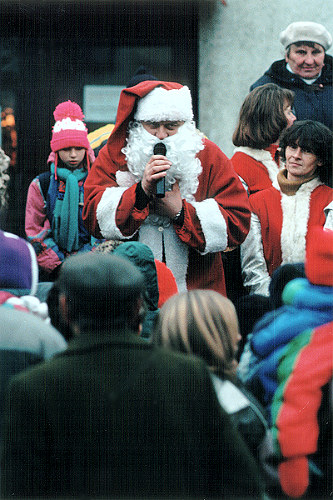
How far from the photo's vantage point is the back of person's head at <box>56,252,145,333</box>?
5.80ft

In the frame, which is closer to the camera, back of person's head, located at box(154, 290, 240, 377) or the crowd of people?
the crowd of people

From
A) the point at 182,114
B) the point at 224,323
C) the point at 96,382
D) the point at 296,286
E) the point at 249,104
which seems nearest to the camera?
the point at 96,382

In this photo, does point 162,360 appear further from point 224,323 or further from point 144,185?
point 144,185

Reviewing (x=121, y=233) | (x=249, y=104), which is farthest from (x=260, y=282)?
(x=249, y=104)

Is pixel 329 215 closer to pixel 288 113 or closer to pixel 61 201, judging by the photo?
pixel 288 113

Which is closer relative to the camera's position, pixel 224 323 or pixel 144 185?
pixel 224 323

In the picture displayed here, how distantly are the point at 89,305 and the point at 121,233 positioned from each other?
1667 mm

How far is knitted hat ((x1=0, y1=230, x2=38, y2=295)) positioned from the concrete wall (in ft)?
12.0

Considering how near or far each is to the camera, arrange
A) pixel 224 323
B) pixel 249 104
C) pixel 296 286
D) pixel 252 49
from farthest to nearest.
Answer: pixel 252 49
pixel 249 104
pixel 296 286
pixel 224 323

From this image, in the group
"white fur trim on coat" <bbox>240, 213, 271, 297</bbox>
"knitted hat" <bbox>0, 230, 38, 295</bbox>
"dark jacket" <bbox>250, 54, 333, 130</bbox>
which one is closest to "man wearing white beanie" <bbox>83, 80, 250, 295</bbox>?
"white fur trim on coat" <bbox>240, 213, 271, 297</bbox>

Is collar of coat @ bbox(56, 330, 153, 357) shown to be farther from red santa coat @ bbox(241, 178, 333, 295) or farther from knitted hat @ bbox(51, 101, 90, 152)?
knitted hat @ bbox(51, 101, 90, 152)

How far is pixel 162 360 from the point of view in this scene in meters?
1.76

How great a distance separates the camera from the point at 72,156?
4582mm

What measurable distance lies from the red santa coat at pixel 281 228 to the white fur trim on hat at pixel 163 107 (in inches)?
26.2
